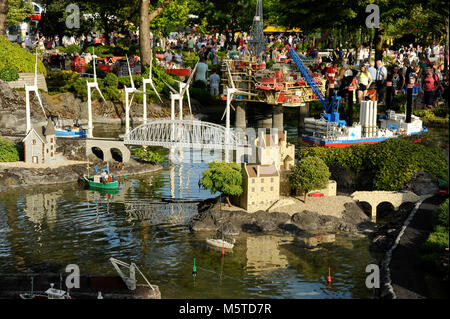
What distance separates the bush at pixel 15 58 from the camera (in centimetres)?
10556

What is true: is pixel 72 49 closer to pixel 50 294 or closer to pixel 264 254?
pixel 264 254

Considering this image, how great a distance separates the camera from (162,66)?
121m

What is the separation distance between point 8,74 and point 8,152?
25230 millimetres

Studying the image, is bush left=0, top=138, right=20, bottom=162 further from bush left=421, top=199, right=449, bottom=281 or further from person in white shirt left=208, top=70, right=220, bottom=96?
bush left=421, top=199, right=449, bottom=281

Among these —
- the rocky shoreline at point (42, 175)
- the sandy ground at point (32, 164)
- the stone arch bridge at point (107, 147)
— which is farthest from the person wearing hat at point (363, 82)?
the sandy ground at point (32, 164)

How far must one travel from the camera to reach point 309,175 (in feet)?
220

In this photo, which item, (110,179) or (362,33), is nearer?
(110,179)

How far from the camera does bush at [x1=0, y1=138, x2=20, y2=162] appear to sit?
3204 inches

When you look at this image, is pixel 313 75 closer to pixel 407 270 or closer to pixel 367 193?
pixel 367 193

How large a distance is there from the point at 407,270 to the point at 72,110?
216ft

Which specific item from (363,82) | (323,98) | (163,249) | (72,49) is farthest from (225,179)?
(72,49)

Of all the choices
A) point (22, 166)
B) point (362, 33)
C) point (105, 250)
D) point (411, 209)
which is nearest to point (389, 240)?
point (411, 209)

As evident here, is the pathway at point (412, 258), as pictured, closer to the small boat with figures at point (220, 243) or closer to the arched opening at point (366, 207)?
the arched opening at point (366, 207)
